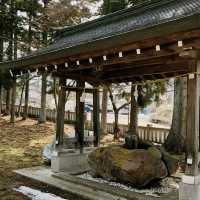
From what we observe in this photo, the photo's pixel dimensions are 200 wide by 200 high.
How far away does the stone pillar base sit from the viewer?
15.8ft

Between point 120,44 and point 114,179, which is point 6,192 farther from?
point 120,44

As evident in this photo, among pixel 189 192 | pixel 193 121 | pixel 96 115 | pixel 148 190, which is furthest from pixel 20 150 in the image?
pixel 193 121

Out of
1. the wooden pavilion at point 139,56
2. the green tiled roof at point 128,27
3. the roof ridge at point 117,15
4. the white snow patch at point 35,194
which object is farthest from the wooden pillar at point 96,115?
the white snow patch at point 35,194

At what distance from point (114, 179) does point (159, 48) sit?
126 inches

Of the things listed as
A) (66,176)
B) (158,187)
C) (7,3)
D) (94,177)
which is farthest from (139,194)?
(7,3)

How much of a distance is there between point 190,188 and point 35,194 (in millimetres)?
3031

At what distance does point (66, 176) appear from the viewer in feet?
22.9

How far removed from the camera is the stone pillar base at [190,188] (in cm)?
480

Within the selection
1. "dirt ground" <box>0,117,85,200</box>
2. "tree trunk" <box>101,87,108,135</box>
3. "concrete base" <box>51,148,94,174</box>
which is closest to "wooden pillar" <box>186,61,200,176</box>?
"dirt ground" <box>0,117,85,200</box>

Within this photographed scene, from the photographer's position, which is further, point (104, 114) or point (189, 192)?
point (104, 114)

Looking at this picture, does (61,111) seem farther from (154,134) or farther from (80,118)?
(154,134)

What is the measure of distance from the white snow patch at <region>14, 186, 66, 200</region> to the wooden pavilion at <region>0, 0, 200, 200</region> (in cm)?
162

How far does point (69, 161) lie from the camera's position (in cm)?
763

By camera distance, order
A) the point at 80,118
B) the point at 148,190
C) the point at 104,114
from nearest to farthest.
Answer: the point at 148,190, the point at 80,118, the point at 104,114
